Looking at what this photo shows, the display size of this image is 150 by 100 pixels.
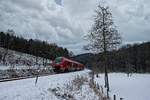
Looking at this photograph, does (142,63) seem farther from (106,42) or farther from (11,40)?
(106,42)

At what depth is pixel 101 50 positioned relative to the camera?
3512 centimetres

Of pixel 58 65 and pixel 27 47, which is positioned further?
pixel 27 47

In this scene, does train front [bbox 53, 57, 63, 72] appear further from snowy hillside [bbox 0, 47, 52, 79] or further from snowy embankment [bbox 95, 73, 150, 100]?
snowy embankment [bbox 95, 73, 150, 100]

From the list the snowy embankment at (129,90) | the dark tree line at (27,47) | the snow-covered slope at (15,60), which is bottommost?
the snowy embankment at (129,90)

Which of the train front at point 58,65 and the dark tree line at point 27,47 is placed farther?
the dark tree line at point 27,47

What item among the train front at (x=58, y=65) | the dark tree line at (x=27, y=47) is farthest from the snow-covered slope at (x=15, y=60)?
the train front at (x=58, y=65)

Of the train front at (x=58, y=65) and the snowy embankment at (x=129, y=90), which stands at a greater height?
the train front at (x=58, y=65)

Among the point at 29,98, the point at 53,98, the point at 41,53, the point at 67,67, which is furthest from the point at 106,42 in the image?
the point at 41,53

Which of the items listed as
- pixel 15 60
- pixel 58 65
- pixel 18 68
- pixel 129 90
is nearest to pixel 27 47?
pixel 15 60

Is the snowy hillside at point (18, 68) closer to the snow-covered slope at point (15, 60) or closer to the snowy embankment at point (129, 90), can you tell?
the snow-covered slope at point (15, 60)

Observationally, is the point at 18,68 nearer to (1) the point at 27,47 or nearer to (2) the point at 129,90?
(2) the point at 129,90

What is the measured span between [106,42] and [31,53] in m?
108

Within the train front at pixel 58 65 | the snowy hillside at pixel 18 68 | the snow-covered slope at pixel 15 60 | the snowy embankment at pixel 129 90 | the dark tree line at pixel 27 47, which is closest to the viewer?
the snowy embankment at pixel 129 90

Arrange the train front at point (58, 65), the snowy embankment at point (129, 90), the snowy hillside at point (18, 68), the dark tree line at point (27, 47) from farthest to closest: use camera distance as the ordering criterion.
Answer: the dark tree line at point (27, 47), the train front at point (58, 65), the snowy hillside at point (18, 68), the snowy embankment at point (129, 90)
